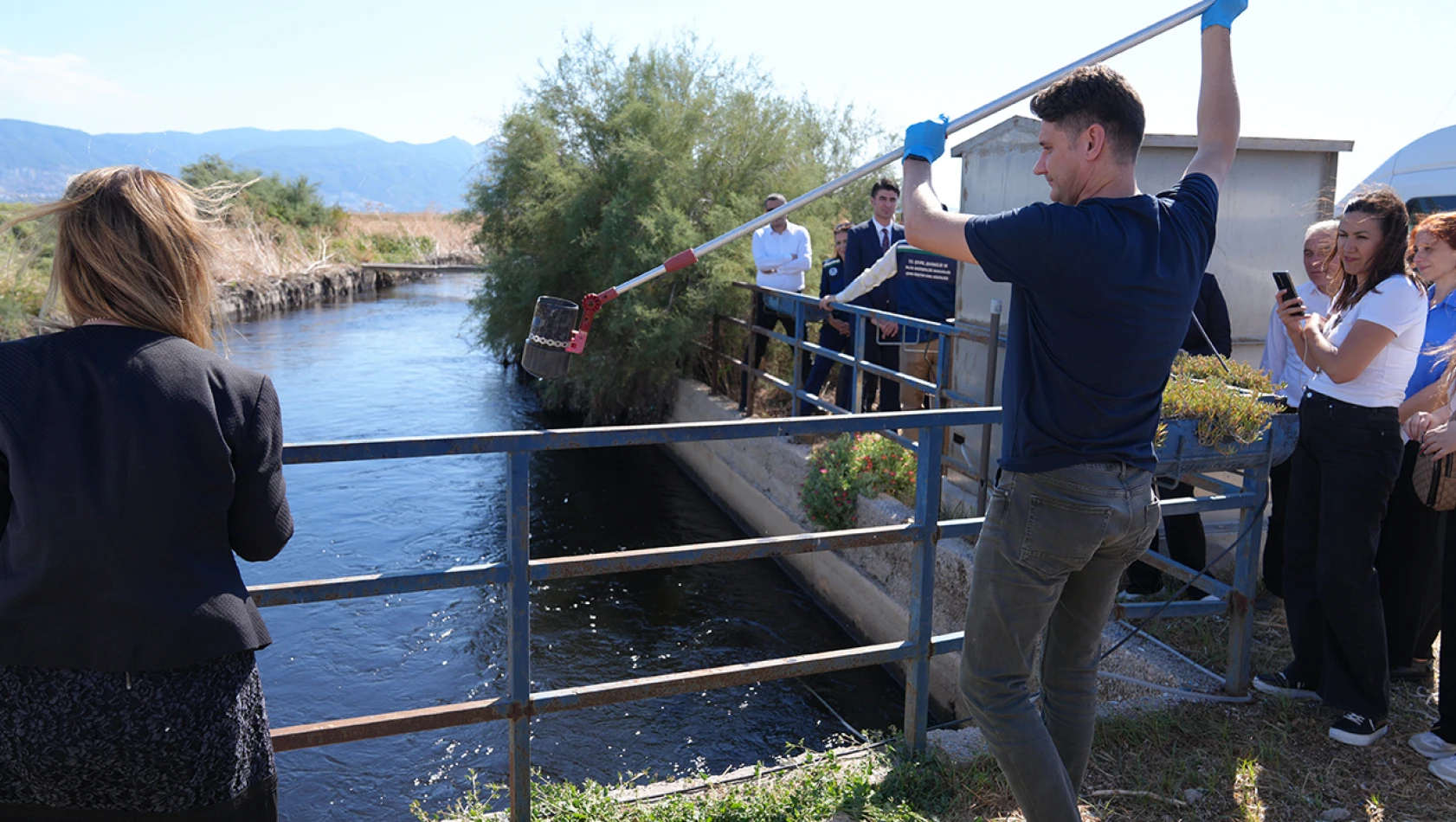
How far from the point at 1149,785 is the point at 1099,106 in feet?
7.12

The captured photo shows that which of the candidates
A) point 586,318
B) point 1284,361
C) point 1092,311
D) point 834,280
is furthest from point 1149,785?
point 834,280

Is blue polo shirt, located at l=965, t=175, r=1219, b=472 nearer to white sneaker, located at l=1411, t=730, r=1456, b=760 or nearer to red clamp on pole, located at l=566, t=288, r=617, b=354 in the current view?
red clamp on pole, located at l=566, t=288, r=617, b=354

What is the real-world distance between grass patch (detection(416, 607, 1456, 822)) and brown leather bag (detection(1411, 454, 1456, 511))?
2.66ft

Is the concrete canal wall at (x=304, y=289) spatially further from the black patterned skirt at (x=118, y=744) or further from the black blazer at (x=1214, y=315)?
the black patterned skirt at (x=118, y=744)

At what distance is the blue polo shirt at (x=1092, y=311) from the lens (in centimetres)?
227

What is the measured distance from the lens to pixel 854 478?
8062mm

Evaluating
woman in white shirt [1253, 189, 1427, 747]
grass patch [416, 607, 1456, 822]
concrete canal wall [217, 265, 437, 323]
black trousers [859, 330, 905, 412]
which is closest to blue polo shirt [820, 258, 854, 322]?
black trousers [859, 330, 905, 412]

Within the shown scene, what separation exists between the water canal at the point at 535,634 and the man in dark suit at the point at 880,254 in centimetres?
191

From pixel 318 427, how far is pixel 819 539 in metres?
12.1

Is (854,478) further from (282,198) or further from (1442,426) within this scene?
(282,198)

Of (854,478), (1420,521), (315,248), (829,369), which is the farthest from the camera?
(315,248)

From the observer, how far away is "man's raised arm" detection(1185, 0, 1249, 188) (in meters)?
2.66

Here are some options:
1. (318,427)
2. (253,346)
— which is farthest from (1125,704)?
(253,346)

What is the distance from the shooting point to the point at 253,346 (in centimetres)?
2169
